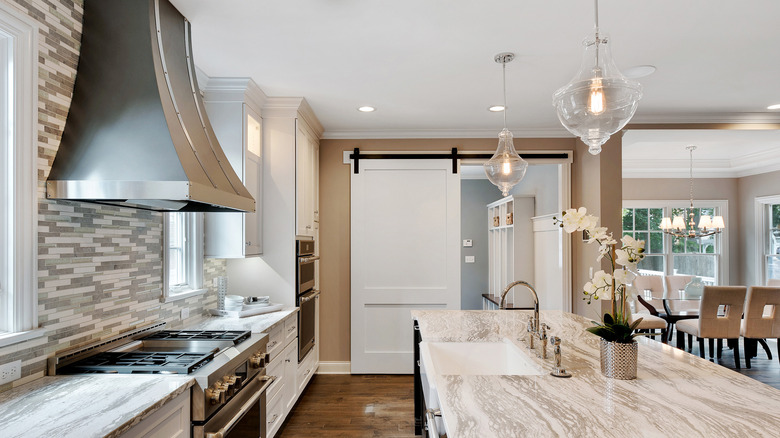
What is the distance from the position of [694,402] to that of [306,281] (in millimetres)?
2939

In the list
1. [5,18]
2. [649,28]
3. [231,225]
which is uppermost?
[649,28]

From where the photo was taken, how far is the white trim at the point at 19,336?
152 cm

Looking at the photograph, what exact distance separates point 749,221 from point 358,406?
21.3 ft

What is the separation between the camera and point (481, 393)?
1456 millimetres

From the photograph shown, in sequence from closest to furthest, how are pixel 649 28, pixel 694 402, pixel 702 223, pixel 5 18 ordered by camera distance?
pixel 694 402
pixel 5 18
pixel 649 28
pixel 702 223

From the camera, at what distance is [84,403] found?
1.44m

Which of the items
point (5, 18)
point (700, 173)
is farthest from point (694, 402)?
point (700, 173)

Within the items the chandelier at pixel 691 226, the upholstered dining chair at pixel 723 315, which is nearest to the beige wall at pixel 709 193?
the chandelier at pixel 691 226

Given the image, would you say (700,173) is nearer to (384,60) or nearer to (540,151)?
(540,151)

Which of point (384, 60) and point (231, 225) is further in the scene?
point (231, 225)

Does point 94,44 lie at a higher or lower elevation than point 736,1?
lower

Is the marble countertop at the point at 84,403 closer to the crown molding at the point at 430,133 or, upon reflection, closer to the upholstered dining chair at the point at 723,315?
the crown molding at the point at 430,133

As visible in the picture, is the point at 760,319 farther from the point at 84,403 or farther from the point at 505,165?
the point at 84,403

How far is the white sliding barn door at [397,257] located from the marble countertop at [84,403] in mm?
2920
